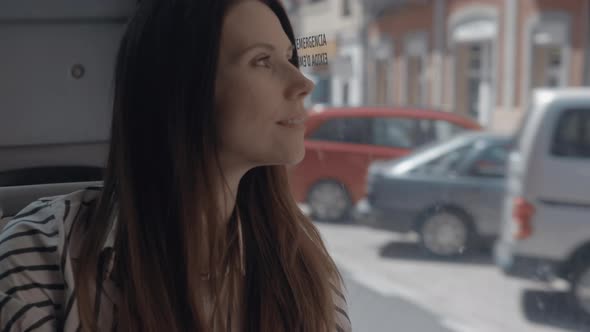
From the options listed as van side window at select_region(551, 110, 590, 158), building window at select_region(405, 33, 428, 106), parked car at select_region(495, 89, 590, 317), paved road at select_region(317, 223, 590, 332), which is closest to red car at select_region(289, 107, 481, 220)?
paved road at select_region(317, 223, 590, 332)

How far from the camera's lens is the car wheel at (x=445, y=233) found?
2.43 m

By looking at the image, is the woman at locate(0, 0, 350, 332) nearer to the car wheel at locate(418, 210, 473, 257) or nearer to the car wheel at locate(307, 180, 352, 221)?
the car wheel at locate(307, 180, 352, 221)

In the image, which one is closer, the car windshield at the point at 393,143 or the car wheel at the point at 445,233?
the car windshield at the point at 393,143

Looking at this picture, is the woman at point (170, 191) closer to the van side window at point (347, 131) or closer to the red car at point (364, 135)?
the red car at point (364, 135)

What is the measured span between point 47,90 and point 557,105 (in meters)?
1.84

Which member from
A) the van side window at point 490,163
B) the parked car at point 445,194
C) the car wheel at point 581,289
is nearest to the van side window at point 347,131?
the parked car at point 445,194

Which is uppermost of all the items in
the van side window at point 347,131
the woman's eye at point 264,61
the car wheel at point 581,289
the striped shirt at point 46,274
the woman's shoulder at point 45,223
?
the woman's eye at point 264,61

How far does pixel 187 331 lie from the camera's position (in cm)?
60

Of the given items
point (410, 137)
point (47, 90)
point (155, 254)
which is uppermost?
point (47, 90)

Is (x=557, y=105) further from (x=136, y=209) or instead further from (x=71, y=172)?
(x=136, y=209)

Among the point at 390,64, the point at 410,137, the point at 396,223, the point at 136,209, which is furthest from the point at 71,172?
the point at 390,64

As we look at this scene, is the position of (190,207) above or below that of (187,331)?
above

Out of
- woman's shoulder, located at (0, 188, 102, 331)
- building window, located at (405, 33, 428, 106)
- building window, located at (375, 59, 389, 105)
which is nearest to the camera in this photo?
woman's shoulder, located at (0, 188, 102, 331)

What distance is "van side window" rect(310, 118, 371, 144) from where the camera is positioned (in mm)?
3370
